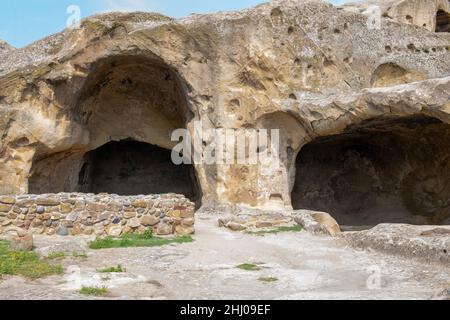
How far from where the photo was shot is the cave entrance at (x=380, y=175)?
18.0 metres

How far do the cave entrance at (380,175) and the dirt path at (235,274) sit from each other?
32.4ft

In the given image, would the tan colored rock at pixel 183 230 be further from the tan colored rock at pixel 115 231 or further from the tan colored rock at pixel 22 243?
the tan colored rock at pixel 22 243

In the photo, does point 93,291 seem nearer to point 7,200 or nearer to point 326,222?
point 7,200

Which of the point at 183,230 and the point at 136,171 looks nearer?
the point at 183,230

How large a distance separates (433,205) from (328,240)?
10914mm

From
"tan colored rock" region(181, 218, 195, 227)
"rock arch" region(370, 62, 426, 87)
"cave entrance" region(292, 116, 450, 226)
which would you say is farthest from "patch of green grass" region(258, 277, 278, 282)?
"rock arch" region(370, 62, 426, 87)

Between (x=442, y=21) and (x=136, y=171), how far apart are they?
19.9 m

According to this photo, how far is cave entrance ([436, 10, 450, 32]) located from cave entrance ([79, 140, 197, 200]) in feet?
58.6

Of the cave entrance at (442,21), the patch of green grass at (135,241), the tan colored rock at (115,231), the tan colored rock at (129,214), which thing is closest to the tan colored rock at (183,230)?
the patch of green grass at (135,241)

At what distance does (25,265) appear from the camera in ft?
19.7

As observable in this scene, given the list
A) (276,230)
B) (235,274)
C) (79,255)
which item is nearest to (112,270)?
(79,255)

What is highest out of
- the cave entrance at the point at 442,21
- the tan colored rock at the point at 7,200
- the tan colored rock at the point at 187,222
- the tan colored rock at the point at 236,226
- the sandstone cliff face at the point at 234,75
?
the cave entrance at the point at 442,21

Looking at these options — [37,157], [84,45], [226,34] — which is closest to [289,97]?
[226,34]

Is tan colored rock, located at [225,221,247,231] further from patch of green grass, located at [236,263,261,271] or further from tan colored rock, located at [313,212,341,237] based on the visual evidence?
patch of green grass, located at [236,263,261,271]
